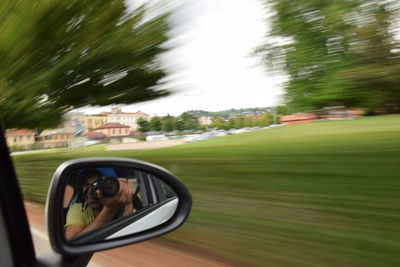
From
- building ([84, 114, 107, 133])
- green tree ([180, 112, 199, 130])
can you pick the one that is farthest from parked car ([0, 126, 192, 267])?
building ([84, 114, 107, 133])

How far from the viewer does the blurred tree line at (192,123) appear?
5.29 m

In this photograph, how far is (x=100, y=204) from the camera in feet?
4.42

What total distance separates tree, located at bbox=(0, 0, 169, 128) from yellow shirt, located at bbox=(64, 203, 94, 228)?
6.17 meters

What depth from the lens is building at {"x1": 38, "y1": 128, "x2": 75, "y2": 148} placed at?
7.15 meters

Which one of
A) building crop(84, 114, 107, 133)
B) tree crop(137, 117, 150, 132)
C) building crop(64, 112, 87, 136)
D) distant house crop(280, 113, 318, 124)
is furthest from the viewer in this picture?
building crop(64, 112, 87, 136)

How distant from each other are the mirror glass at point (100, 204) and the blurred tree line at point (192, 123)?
3.76m

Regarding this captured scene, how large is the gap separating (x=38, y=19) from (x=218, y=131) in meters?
4.47

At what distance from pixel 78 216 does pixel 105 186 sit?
159 millimetres

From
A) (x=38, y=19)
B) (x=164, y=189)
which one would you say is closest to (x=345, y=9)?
(x=164, y=189)

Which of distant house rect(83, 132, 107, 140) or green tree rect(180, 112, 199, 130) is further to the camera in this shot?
distant house rect(83, 132, 107, 140)

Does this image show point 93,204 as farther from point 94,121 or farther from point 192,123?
point 94,121

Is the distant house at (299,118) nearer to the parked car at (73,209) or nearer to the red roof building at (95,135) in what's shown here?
the parked car at (73,209)

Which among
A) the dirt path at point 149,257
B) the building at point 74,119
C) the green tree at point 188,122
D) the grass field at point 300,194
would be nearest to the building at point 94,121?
the building at point 74,119

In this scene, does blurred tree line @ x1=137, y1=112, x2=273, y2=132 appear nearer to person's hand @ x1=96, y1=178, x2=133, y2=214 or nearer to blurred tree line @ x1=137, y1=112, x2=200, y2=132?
blurred tree line @ x1=137, y1=112, x2=200, y2=132
